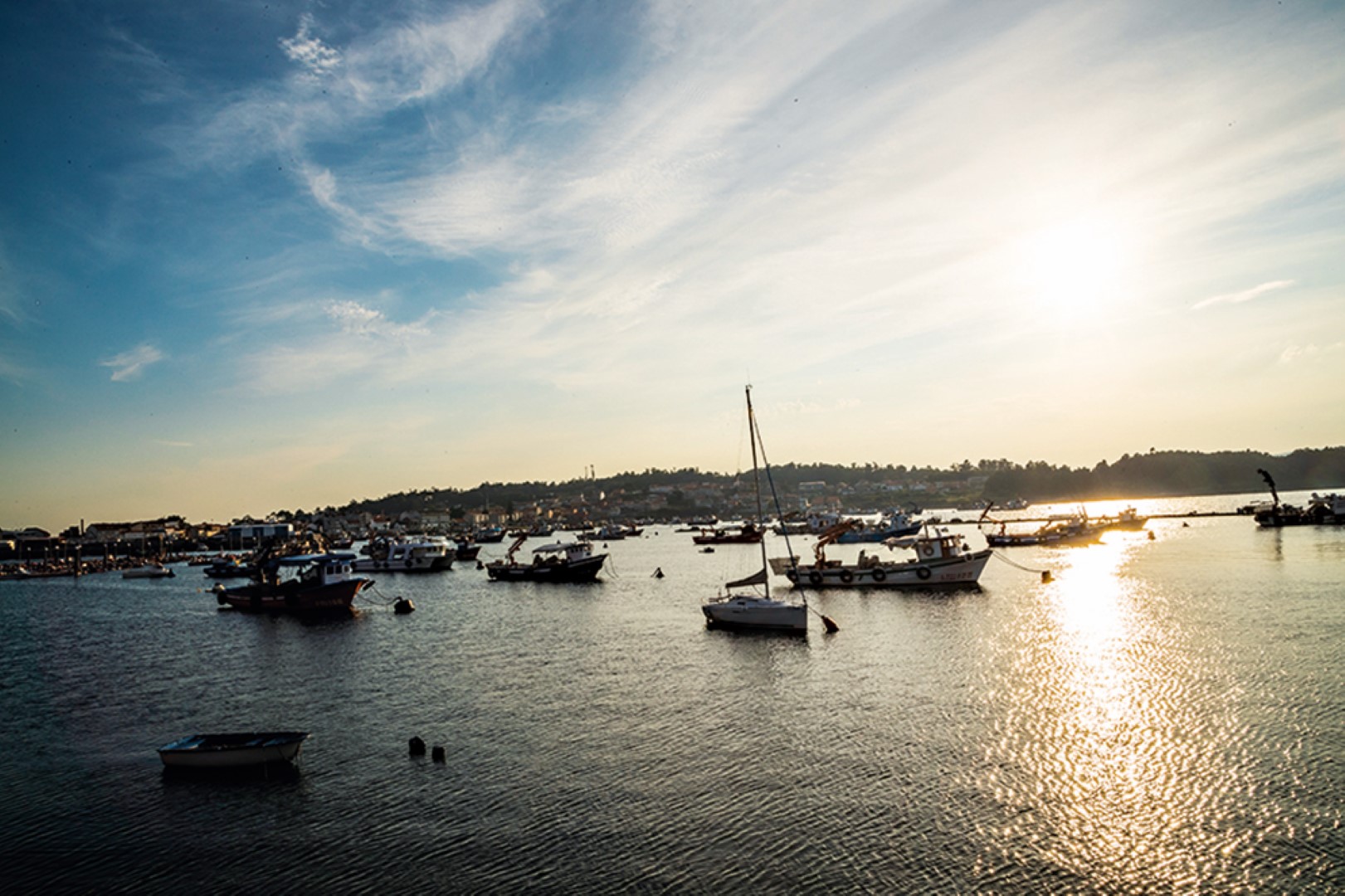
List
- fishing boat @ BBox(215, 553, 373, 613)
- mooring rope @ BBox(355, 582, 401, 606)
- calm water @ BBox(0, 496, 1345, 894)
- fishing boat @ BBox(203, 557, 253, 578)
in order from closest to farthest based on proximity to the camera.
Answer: calm water @ BBox(0, 496, 1345, 894)
fishing boat @ BBox(215, 553, 373, 613)
mooring rope @ BBox(355, 582, 401, 606)
fishing boat @ BBox(203, 557, 253, 578)

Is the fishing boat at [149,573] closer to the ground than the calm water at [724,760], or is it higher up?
higher up

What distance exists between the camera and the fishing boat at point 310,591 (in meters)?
59.9

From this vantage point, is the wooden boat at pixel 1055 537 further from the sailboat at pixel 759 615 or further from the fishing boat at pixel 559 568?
the sailboat at pixel 759 615

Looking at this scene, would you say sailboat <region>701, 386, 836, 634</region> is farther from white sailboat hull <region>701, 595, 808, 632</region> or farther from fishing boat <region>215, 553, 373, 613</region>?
fishing boat <region>215, 553, 373, 613</region>

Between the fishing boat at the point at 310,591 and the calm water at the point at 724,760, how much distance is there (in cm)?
1525

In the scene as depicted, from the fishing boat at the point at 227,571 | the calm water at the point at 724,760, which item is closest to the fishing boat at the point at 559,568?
the calm water at the point at 724,760

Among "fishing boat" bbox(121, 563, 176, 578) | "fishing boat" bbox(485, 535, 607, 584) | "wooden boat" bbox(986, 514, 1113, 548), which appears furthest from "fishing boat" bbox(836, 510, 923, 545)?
"fishing boat" bbox(121, 563, 176, 578)

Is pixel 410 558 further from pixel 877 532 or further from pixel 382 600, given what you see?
pixel 877 532

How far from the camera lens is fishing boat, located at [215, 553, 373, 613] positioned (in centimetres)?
5994

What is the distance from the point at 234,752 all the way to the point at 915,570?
154 ft

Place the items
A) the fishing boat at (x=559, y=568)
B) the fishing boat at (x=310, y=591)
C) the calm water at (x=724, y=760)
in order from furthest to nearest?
the fishing boat at (x=559, y=568) → the fishing boat at (x=310, y=591) → the calm water at (x=724, y=760)

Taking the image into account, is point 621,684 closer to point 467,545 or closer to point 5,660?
point 5,660

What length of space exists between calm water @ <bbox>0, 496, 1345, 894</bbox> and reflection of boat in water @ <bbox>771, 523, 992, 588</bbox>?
13555 mm

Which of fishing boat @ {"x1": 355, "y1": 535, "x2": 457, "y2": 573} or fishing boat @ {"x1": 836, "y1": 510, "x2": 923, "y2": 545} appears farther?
fishing boat @ {"x1": 836, "y1": 510, "x2": 923, "y2": 545}
